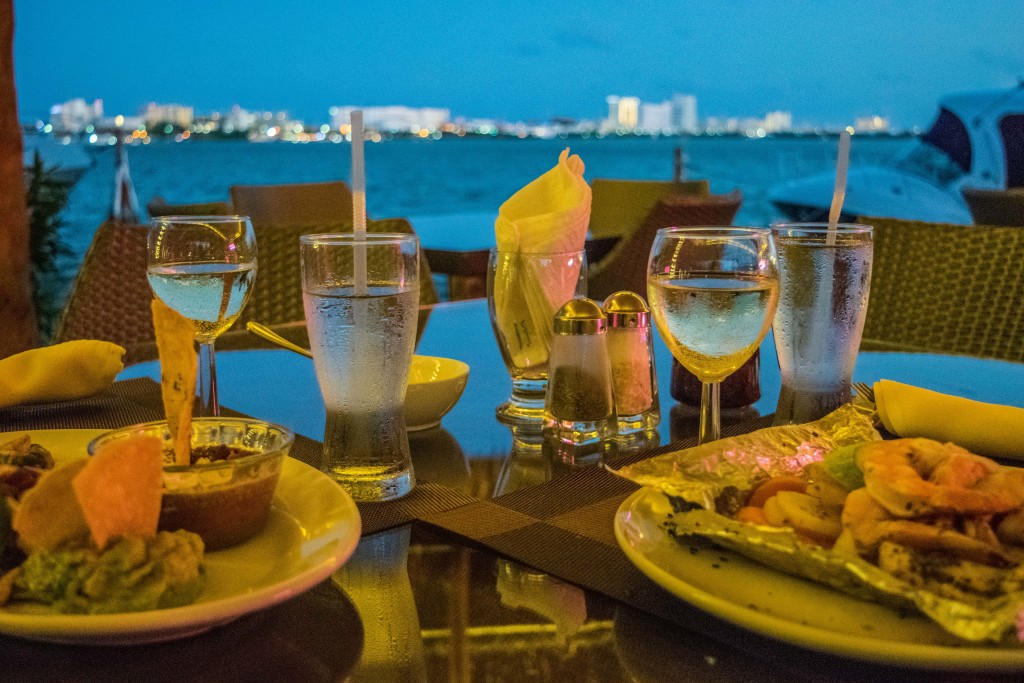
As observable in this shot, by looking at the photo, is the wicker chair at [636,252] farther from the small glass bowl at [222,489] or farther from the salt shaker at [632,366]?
the small glass bowl at [222,489]

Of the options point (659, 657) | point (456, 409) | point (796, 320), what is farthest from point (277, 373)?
point (659, 657)

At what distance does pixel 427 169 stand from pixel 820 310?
142 ft

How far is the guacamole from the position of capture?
539 millimetres

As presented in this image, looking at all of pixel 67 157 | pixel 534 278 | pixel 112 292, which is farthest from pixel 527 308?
pixel 67 157

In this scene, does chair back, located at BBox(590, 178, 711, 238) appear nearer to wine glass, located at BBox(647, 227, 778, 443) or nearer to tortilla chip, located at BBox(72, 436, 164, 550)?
wine glass, located at BBox(647, 227, 778, 443)

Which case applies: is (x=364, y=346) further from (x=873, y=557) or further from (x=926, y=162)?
(x=926, y=162)

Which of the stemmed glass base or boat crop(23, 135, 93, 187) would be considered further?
boat crop(23, 135, 93, 187)

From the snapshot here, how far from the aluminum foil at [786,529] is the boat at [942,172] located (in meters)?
5.93

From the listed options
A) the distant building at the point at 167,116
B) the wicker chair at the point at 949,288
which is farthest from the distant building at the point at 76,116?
the wicker chair at the point at 949,288

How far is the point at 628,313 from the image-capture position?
3.59 ft

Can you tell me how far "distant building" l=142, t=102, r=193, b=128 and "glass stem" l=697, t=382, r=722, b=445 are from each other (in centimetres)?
1697

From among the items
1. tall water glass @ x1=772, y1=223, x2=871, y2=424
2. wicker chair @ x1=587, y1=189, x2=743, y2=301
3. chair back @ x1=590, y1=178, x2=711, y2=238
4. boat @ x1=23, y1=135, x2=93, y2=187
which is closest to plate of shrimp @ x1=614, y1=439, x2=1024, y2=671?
tall water glass @ x1=772, y1=223, x2=871, y2=424

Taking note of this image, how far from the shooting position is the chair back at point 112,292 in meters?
1.95

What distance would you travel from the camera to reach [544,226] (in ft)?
3.75
